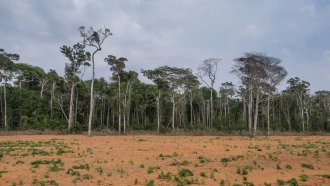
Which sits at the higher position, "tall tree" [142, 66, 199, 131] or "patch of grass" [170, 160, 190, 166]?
"tall tree" [142, 66, 199, 131]

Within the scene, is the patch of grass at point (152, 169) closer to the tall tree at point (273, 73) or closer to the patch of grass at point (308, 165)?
the patch of grass at point (308, 165)

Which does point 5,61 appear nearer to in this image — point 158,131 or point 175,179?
point 158,131

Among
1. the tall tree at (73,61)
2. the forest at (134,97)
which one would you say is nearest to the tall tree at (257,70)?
the forest at (134,97)

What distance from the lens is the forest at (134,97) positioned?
41.5 m

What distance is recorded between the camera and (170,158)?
16.0 m

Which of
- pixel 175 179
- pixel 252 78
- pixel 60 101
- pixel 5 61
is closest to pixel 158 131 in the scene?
pixel 252 78

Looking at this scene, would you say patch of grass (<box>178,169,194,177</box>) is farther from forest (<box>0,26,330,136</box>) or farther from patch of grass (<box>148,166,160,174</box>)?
forest (<box>0,26,330,136</box>)

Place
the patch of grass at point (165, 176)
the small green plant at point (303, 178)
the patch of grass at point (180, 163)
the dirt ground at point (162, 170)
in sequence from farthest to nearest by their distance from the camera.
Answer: the patch of grass at point (180, 163) → the small green plant at point (303, 178) → the patch of grass at point (165, 176) → the dirt ground at point (162, 170)

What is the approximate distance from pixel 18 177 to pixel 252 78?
3329 centimetres

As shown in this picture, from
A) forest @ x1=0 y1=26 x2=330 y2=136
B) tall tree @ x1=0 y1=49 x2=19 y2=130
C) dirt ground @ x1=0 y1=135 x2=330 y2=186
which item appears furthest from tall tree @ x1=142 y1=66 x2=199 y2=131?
dirt ground @ x1=0 y1=135 x2=330 y2=186

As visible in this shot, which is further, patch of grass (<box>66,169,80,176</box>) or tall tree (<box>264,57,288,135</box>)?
tall tree (<box>264,57,288,135</box>)

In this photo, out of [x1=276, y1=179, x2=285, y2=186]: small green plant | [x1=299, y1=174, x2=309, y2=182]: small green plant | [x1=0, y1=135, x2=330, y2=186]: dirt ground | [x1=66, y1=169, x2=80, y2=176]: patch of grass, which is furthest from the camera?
[x1=66, y1=169, x2=80, y2=176]: patch of grass

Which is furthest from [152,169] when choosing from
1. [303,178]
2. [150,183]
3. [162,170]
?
[303,178]

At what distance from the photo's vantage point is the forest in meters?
41.5
